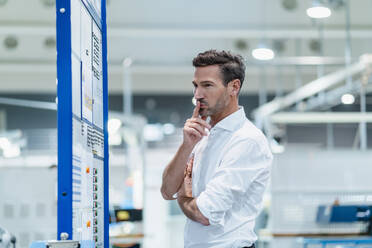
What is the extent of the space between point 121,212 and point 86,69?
697 centimetres

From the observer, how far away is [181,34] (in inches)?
450

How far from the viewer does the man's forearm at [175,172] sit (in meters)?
2.16

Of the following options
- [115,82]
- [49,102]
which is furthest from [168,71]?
[49,102]

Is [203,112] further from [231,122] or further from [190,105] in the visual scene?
[190,105]

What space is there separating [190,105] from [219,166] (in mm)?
12528

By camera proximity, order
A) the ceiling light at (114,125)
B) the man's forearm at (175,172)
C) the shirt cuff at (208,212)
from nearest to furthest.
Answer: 1. the shirt cuff at (208,212)
2. the man's forearm at (175,172)
3. the ceiling light at (114,125)

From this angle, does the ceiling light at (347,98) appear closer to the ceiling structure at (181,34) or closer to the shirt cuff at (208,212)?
the ceiling structure at (181,34)

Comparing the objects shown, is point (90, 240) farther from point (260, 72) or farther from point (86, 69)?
point (260, 72)

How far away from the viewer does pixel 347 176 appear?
911cm

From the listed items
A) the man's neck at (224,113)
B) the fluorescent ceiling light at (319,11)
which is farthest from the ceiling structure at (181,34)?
the man's neck at (224,113)

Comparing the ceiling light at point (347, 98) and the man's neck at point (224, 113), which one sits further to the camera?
the ceiling light at point (347, 98)

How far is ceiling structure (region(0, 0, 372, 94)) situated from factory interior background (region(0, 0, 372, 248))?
23mm

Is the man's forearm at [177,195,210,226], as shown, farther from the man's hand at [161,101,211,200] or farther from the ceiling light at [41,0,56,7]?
the ceiling light at [41,0,56,7]

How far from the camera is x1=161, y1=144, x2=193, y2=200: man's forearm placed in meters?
2.16
